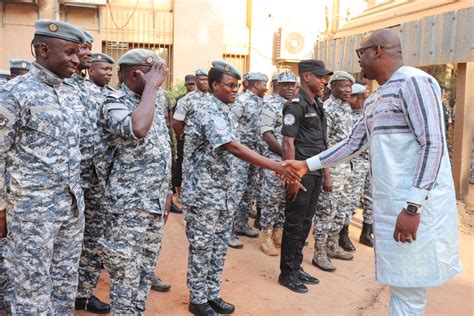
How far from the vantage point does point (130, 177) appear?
292 centimetres

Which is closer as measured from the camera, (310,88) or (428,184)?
(428,184)

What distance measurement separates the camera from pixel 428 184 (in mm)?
2482

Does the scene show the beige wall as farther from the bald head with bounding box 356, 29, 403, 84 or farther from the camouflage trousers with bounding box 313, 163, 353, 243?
the bald head with bounding box 356, 29, 403, 84

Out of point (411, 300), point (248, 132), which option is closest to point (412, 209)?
point (411, 300)

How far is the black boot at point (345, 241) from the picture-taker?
5.93 metres

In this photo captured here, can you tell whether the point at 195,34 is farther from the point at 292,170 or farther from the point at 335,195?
the point at 292,170

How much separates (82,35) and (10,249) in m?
1.37

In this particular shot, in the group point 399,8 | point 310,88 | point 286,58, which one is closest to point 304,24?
point 286,58

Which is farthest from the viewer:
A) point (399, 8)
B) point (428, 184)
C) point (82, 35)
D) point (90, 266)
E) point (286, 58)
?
point (286, 58)

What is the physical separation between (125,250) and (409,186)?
1764mm

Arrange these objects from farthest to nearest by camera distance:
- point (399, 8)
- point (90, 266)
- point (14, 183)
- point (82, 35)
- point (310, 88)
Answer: point (399, 8), point (310, 88), point (90, 266), point (82, 35), point (14, 183)

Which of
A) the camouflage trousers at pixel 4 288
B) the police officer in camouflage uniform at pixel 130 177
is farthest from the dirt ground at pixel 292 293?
the police officer in camouflage uniform at pixel 130 177

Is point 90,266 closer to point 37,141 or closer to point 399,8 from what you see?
point 37,141

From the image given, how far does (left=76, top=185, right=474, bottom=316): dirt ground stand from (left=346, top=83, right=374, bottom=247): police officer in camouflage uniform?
431 mm
